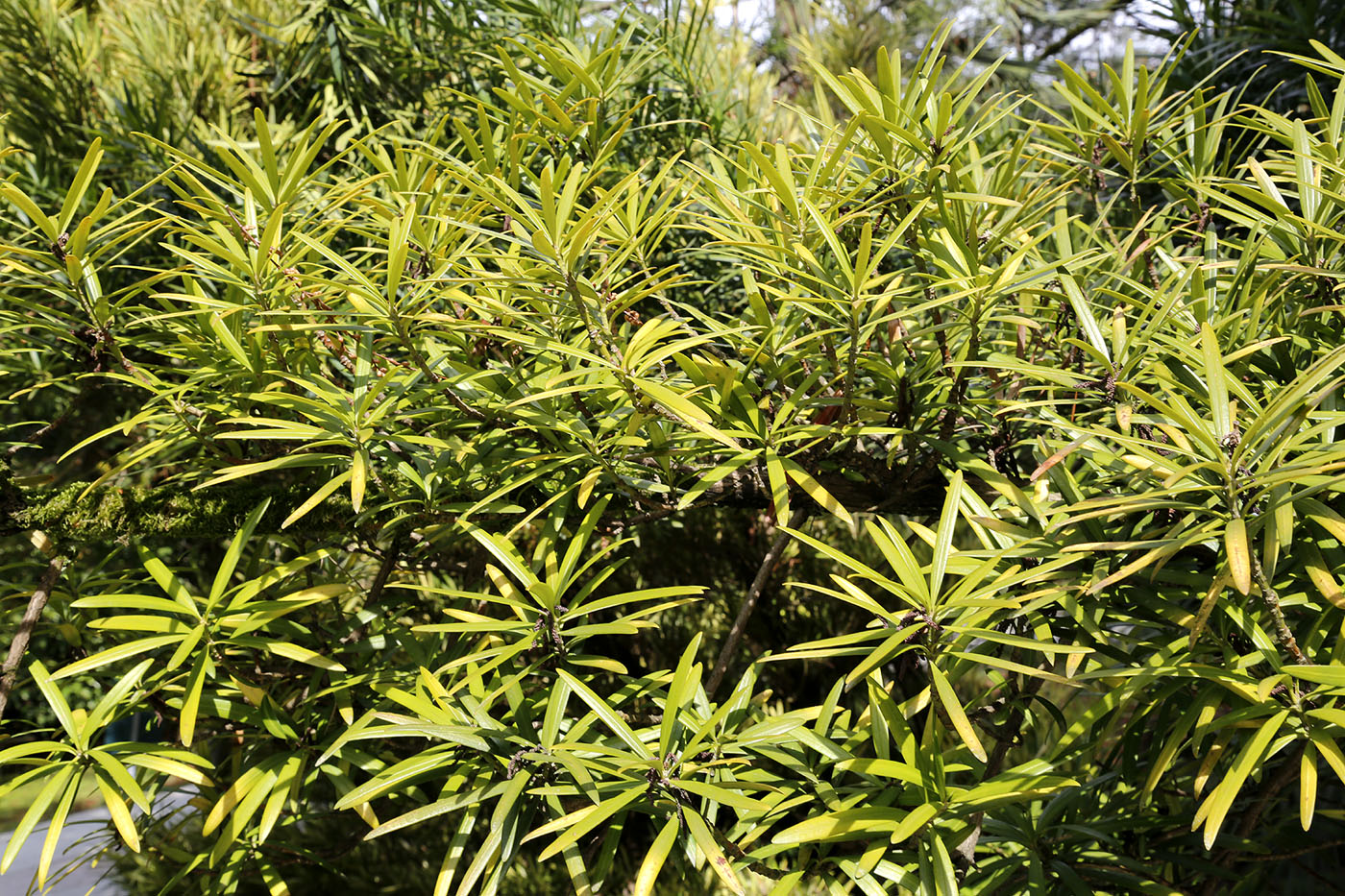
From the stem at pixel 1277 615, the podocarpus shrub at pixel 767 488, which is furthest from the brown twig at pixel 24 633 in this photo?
the stem at pixel 1277 615

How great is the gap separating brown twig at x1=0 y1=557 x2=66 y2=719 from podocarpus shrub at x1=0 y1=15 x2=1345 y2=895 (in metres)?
0.03

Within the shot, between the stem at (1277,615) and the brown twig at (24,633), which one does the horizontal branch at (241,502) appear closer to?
the brown twig at (24,633)

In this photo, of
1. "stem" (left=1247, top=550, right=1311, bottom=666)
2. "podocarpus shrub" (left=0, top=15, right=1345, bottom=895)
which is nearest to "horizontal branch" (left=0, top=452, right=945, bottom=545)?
"podocarpus shrub" (left=0, top=15, right=1345, bottom=895)

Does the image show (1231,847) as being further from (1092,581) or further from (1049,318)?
(1049,318)

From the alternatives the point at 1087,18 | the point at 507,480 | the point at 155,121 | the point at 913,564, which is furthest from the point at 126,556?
the point at 1087,18

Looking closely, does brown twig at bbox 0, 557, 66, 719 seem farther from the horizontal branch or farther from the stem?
the stem

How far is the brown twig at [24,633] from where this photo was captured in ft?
2.32

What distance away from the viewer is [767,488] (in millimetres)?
772

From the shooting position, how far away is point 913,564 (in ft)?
1.87

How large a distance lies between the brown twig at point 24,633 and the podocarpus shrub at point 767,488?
0.11 feet

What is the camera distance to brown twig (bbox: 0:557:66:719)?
0.71 metres

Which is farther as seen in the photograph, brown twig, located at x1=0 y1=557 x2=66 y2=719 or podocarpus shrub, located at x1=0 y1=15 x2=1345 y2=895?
brown twig, located at x1=0 y1=557 x2=66 y2=719

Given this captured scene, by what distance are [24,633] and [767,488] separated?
0.63m

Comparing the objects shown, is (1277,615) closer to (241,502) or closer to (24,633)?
(241,502)
